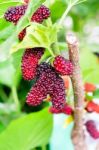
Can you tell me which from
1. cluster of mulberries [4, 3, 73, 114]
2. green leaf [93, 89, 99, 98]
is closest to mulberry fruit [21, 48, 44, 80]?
cluster of mulberries [4, 3, 73, 114]

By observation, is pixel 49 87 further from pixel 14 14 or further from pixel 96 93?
pixel 96 93

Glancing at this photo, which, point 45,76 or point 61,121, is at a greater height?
point 45,76

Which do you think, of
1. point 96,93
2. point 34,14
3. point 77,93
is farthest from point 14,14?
point 96,93

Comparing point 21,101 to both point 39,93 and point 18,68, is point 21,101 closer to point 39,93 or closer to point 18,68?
point 18,68

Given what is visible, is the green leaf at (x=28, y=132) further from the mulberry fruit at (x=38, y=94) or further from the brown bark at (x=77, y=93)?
the mulberry fruit at (x=38, y=94)

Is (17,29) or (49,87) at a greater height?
(17,29)

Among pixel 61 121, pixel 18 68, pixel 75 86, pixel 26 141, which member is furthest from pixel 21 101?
pixel 75 86
